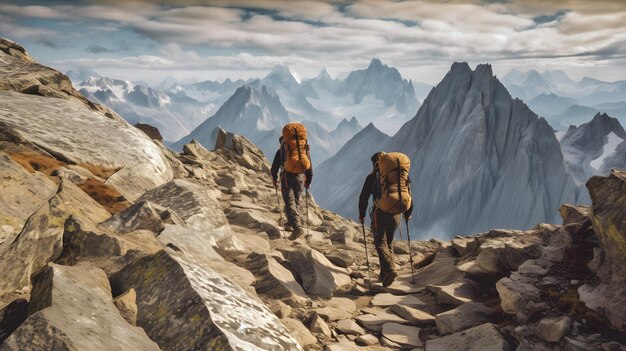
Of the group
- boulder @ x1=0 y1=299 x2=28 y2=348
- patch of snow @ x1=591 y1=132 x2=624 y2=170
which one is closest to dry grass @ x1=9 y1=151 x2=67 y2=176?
boulder @ x1=0 y1=299 x2=28 y2=348

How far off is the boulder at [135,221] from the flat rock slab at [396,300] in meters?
5.80

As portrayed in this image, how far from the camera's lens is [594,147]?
172 metres

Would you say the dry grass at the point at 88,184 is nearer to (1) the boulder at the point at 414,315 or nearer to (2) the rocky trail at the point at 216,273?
(2) the rocky trail at the point at 216,273

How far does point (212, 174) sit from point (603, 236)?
65.1 feet

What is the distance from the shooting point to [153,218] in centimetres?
853

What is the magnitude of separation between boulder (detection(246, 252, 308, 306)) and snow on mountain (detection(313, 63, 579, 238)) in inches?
6570

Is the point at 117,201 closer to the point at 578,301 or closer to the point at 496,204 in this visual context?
the point at 578,301

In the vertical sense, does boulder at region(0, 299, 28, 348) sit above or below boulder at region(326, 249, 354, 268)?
above

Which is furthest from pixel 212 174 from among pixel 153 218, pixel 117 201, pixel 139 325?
pixel 139 325

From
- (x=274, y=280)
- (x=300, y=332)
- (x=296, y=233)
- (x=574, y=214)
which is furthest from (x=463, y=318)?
(x=296, y=233)

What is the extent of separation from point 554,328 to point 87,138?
14.6m

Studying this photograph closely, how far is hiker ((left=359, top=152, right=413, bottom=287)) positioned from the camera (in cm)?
1134

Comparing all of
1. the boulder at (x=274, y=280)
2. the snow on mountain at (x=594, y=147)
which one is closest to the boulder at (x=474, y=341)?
the boulder at (x=274, y=280)

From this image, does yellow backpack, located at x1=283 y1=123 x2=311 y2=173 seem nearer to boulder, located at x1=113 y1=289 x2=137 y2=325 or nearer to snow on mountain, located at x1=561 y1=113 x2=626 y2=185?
boulder, located at x1=113 y1=289 x2=137 y2=325
